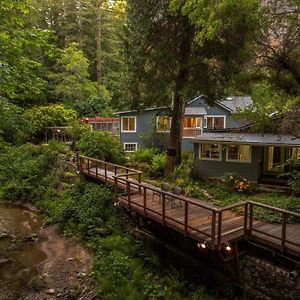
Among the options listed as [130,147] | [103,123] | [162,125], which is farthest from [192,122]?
[103,123]

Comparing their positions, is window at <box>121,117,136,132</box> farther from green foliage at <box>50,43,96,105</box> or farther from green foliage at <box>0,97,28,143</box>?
green foliage at <box>0,97,28,143</box>

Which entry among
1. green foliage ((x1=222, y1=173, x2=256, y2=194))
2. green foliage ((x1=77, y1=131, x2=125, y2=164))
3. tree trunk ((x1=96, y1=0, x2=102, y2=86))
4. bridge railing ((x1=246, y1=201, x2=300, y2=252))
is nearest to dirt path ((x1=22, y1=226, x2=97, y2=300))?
bridge railing ((x1=246, y1=201, x2=300, y2=252))

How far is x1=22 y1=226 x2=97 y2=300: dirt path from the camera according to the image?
988 centimetres

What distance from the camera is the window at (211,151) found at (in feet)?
56.6

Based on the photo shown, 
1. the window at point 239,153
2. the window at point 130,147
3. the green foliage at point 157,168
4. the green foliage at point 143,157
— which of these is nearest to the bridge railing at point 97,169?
the green foliage at point 157,168

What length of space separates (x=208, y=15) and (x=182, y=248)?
7.94 meters

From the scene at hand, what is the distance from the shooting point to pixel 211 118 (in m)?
25.1

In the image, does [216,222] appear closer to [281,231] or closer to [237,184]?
[281,231]

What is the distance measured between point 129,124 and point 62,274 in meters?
16.7

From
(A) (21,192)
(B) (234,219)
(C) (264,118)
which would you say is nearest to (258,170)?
(C) (264,118)

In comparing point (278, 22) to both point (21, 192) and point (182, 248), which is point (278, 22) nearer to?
point (182, 248)

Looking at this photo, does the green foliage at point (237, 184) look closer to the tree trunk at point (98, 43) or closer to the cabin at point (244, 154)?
the cabin at point (244, 154)

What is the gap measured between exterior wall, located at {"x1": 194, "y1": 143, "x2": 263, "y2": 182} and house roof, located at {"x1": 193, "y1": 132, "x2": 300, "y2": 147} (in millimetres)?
540

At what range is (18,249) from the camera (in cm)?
1302
